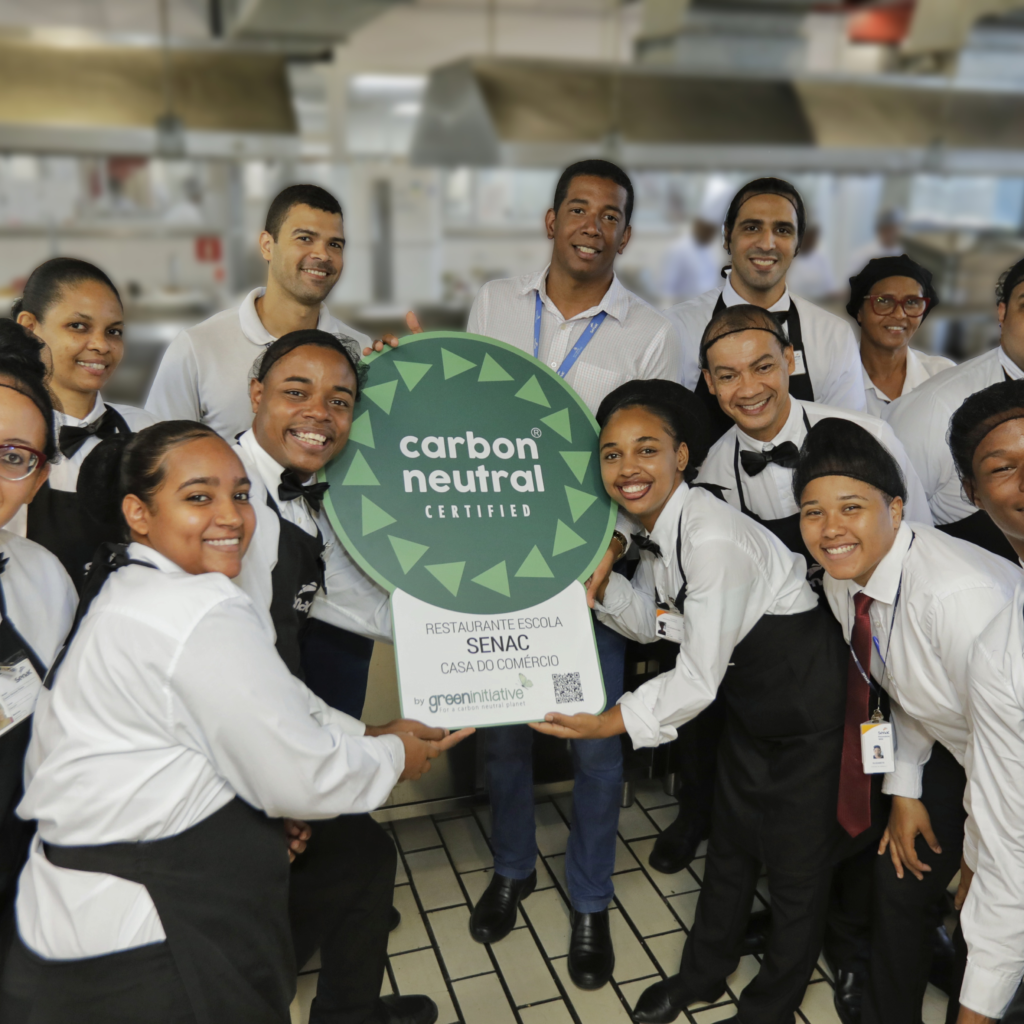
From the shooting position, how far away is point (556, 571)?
1928 millimetres

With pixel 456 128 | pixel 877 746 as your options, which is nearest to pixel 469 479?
pixel 877 746

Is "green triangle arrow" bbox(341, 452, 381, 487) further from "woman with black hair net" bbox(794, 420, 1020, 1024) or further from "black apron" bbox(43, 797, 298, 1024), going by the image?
"woman with black hair net" bbox(794, 420, 1020, 1024)

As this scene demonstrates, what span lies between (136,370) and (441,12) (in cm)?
310

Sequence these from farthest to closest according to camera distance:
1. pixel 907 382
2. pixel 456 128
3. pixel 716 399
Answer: pixel 456 128, pixel 907 382, pixel 716 399

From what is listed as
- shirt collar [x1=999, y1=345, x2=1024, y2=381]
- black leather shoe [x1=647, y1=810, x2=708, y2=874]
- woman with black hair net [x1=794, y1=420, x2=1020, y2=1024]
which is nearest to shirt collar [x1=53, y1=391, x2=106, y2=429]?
woman with black hair net [x1=794, y1=420, x2=1020, y2=1024]

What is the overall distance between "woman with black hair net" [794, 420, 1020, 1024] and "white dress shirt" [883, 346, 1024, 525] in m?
0.53

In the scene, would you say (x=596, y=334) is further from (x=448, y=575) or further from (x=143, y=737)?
(x=143, y=737)

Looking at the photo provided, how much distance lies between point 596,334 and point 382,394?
0.67 m

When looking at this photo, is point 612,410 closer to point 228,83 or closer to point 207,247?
point 228,83

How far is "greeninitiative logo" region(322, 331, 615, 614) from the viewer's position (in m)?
1.87

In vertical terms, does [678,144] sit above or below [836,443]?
above

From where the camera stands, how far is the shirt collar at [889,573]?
1770mm

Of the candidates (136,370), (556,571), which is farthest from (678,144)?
(556,571)

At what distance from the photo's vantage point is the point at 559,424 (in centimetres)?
204
